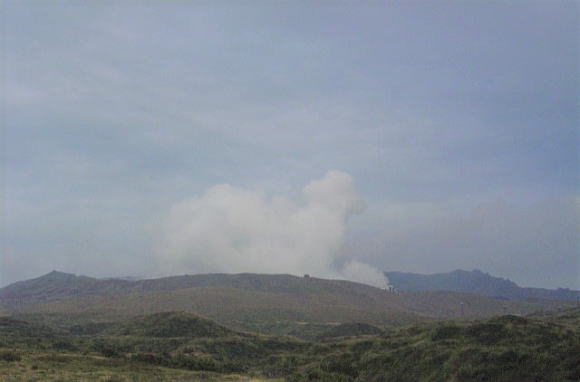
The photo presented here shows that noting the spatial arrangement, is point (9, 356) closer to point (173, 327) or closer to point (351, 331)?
point (173, 327)

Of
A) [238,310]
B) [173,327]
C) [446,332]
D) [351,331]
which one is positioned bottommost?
[351,331]

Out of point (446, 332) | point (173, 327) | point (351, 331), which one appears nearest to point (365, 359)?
point (446, 332)

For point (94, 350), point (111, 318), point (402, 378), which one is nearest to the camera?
point (402, 378)

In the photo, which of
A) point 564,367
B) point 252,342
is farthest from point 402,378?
point 252,342

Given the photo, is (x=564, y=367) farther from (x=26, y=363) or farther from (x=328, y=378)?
(x=26, y=363)

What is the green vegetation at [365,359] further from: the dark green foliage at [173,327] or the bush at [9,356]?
the dark green foliage at [173,327]

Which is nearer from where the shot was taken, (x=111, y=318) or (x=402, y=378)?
(x=402, y=378)

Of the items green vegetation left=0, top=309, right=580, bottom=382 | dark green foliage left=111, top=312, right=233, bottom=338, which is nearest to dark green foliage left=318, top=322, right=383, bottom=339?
dark green foliage left=111, top=312, right=233, bottom=338

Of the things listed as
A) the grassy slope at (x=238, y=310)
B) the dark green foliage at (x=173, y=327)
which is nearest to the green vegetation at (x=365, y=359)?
the dark green foliage at (x=173, y=327)

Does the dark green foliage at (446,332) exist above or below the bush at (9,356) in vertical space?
above

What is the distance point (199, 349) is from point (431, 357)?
32369 mm

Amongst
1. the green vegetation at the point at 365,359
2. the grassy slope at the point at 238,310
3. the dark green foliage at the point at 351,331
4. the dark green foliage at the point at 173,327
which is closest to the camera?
the green vegetation at the point at 365,359

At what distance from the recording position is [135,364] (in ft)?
143

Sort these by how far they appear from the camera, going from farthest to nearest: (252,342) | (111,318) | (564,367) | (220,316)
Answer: (220,316) < (111,318) < (252,342) < (564,367)
